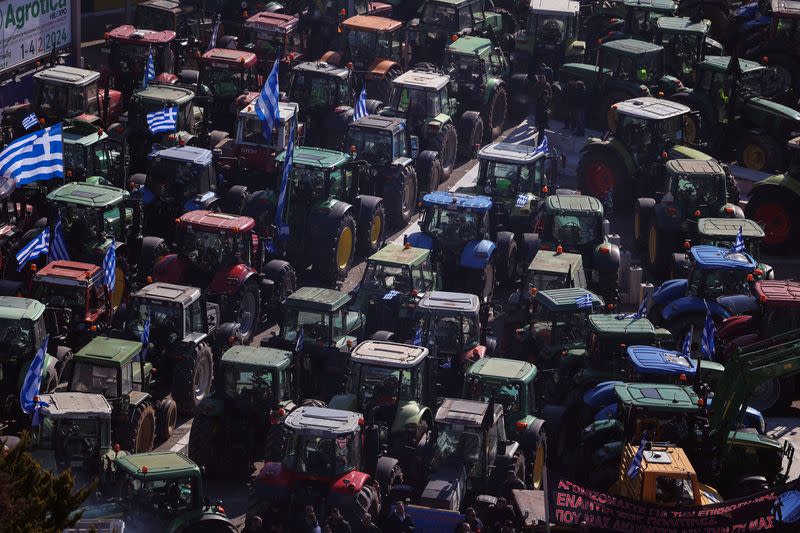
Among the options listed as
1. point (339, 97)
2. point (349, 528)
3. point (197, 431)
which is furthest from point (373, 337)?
point (339, 97)

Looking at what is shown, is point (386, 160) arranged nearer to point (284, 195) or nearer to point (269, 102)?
point (269, 102)

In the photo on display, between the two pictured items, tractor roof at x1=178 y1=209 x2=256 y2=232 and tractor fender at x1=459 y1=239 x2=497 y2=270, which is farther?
tractor fender at x1=459 y1=239 x2=497 y2=270

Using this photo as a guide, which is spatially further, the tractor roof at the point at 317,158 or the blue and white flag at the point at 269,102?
the blue and white flag at the point at 269,102

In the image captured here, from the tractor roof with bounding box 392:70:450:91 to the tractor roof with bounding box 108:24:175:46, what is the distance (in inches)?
245

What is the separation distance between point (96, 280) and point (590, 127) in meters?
15.4

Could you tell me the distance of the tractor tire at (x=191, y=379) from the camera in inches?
1053

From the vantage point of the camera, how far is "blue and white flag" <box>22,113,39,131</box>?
33656 millimetres

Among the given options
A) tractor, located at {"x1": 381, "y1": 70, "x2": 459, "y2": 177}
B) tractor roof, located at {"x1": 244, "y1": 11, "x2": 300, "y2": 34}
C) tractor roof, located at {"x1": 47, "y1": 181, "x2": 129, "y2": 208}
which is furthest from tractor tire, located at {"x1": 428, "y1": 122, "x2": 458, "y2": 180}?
tractor roof, located at {"x1": 47, "y1": 181, "x2": 129, "y2": 208}

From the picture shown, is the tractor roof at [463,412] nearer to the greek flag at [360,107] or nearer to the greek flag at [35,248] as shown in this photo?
the greek flag at [35,248]

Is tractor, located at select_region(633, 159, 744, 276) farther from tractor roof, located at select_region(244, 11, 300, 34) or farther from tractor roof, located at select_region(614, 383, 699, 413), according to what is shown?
tractor roof, located at select_region(244, 11, 300, 34)

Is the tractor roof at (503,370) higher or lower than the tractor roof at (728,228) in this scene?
lower

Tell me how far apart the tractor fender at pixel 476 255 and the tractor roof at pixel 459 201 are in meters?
0.71

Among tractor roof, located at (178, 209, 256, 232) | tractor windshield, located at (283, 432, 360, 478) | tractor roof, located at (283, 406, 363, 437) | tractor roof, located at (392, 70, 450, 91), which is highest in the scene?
tractor roof, located at (392, 70, 450, 91)

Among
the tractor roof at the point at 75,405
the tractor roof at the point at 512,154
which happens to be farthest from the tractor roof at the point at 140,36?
the tractor roof at the point at 75,405
